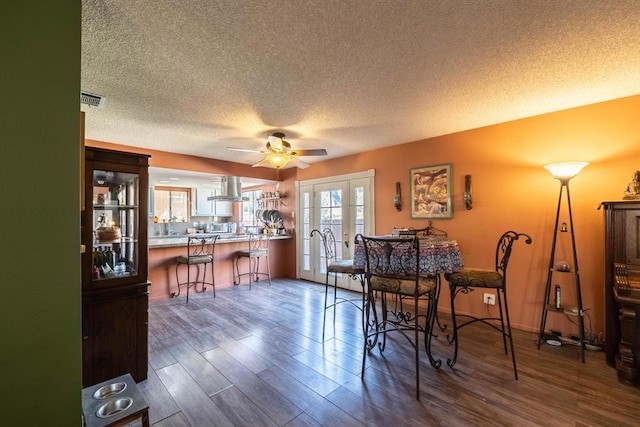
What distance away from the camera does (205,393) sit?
1.98 meters

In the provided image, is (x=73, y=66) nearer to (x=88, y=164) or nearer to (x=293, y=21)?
(x=293, y=21)

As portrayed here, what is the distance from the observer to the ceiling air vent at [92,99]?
237 cm

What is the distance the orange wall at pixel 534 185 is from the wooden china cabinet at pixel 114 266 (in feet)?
7.82

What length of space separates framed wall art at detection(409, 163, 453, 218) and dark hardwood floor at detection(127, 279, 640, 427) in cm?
148

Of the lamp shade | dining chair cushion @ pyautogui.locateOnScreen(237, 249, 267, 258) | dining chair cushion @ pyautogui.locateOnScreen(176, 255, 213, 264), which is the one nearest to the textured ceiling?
the lamp shade

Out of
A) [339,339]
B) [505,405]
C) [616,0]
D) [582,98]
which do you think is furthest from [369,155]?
[505,405]

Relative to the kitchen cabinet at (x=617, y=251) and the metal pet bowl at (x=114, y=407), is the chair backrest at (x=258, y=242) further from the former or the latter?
the kitchen cabinet at (x=617, y=251)

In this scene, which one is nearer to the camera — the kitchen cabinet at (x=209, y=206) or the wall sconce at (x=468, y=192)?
the wall sconce at (x=468, y=192)

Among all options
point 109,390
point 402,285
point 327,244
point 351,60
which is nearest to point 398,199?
point 327,244

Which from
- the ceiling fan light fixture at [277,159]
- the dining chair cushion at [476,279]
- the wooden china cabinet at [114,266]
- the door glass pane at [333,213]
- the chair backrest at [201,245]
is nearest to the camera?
the wooden china cabinet at [114,266]

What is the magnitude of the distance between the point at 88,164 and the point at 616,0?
3286 millimetres

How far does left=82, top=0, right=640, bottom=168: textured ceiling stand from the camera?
148 cm

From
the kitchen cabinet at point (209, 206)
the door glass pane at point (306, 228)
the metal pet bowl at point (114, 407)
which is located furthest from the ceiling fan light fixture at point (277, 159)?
the kitchen cabinet at point (209, 206)

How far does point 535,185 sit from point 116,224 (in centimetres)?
415
